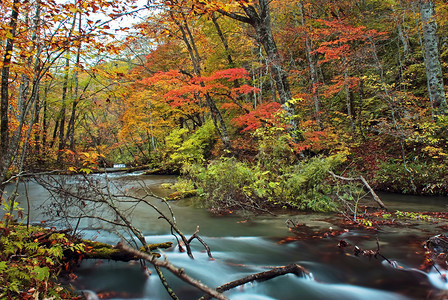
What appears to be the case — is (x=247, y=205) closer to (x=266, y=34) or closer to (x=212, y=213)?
(x=212, y=213)

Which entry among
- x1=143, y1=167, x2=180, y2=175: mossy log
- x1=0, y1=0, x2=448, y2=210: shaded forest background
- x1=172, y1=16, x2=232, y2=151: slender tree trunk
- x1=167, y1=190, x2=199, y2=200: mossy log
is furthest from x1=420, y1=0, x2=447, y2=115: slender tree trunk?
x1=143, y1=167, x2=180, y2=175: mossy log

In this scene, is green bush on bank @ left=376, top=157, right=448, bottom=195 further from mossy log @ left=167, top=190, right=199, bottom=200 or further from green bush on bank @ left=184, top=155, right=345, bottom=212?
mossy log @ left=167, top=190, right=199, bottom=200

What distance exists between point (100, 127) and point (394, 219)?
2701 cm

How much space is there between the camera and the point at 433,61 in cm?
930

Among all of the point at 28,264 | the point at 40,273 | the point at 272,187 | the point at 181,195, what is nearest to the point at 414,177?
the point at 272,187

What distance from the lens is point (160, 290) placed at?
3.47 metres

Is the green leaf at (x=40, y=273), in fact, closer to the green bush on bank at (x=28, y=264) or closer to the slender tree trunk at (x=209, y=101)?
the green bush on bank at (x=28, y=264)

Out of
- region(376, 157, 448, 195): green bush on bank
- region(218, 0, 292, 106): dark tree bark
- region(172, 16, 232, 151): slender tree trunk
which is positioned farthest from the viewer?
region(172, 16, 232, 151): slender tree trunk

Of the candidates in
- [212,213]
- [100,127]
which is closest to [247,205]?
[212,213]

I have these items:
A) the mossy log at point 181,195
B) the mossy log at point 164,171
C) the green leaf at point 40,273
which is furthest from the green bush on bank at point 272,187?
the mossy log at point 164,171

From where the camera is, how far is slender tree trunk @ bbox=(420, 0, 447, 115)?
363 inches

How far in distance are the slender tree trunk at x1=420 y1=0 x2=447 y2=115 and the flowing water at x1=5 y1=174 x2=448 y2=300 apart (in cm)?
664

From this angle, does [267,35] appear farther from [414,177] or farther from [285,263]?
[285,263]

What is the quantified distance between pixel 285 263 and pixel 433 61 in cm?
1006
